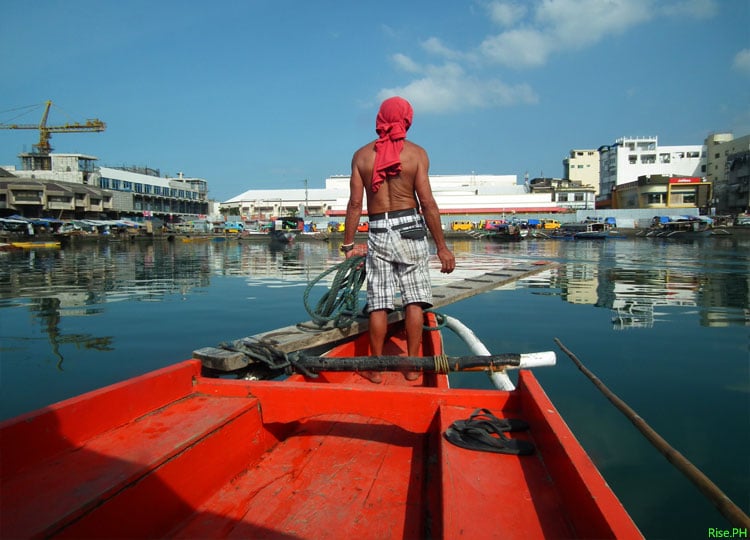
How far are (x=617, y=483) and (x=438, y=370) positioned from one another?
105cm

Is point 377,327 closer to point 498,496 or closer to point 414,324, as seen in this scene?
point 414,324

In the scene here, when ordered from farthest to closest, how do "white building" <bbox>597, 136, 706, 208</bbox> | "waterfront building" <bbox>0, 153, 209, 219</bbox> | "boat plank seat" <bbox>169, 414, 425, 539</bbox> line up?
"white building" <bbox>597, 136, 706, 208</bbox> → "waterfront building" <bbox>0, 153, 209, 219</bbox> → "boat plank seat" <bbox>169, 414, 425, 539</bbox>

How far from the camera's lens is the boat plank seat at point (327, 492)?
5.04 feet

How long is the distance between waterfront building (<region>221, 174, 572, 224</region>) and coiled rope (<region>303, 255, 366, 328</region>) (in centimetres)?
5128

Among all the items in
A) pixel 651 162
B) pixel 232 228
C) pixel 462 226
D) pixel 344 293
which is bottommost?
pixel 344 293

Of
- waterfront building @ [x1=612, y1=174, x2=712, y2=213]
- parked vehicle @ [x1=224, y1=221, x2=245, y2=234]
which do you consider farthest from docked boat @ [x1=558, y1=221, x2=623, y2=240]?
parked vehicle @ [x1=224, y1=221, x2=245, y2=234]

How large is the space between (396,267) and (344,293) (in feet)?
2.26

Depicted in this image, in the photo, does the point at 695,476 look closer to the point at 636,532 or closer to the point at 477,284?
the point at 636,532

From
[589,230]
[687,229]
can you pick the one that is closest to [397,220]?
[589,230]

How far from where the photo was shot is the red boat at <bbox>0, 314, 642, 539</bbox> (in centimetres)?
123

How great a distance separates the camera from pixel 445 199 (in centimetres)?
5872

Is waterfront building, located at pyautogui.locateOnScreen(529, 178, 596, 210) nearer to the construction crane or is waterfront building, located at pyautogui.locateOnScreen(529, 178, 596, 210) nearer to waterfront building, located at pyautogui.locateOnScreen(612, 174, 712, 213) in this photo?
waterfront building, located at pyautogui.locateOnScreen(612, 174, 712, 213)

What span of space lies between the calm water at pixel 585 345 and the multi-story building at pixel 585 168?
69.6 metres

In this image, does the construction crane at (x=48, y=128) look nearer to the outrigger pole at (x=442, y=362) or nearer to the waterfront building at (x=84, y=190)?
the waterfront building at (x=84, y=190)
